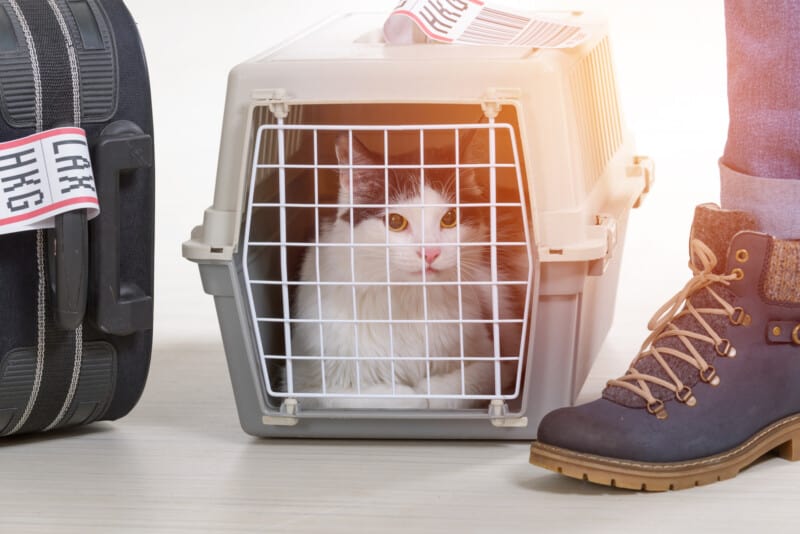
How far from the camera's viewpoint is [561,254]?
1.44 m

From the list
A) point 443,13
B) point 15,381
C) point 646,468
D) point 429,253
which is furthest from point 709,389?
point 15,381

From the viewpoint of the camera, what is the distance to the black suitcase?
143 centimetres

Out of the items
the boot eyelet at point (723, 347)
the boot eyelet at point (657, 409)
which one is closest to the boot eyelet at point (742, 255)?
the boot eyelet at point (723, 347)

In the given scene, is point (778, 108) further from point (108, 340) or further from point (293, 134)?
point (108, 340)

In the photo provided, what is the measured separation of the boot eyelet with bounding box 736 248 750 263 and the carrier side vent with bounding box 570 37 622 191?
224 mm

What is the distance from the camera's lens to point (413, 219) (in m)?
1.58

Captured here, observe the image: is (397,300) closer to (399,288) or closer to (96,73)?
(399,288)

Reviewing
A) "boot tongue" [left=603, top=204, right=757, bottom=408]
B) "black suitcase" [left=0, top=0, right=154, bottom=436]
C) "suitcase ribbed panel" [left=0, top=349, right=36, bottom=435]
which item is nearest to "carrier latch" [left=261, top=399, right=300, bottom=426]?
"black suitcase" [left=0, top=0, right=154, bottom=436]

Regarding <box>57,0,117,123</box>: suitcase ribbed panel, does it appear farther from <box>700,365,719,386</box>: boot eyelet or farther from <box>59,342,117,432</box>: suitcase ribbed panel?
<box>700,365,719,386</box>: boot eyelet

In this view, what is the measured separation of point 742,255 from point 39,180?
0.87 metres

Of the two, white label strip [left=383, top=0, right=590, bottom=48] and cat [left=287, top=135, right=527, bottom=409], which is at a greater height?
white label strip [left=383, top=0, right=590, bottom=48]

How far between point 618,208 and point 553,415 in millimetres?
517

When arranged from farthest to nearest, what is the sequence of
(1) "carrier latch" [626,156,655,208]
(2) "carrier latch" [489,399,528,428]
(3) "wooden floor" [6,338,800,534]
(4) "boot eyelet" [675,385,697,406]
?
(1) "carrier latch" [626,156,655,208] < (2) "carrier latch" [489,399,528,428] < (4) "boot eyelet" [675,385,697,406] < (3) "wooden floor" [6,338,800,534]

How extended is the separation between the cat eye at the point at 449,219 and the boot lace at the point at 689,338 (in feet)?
0.99
